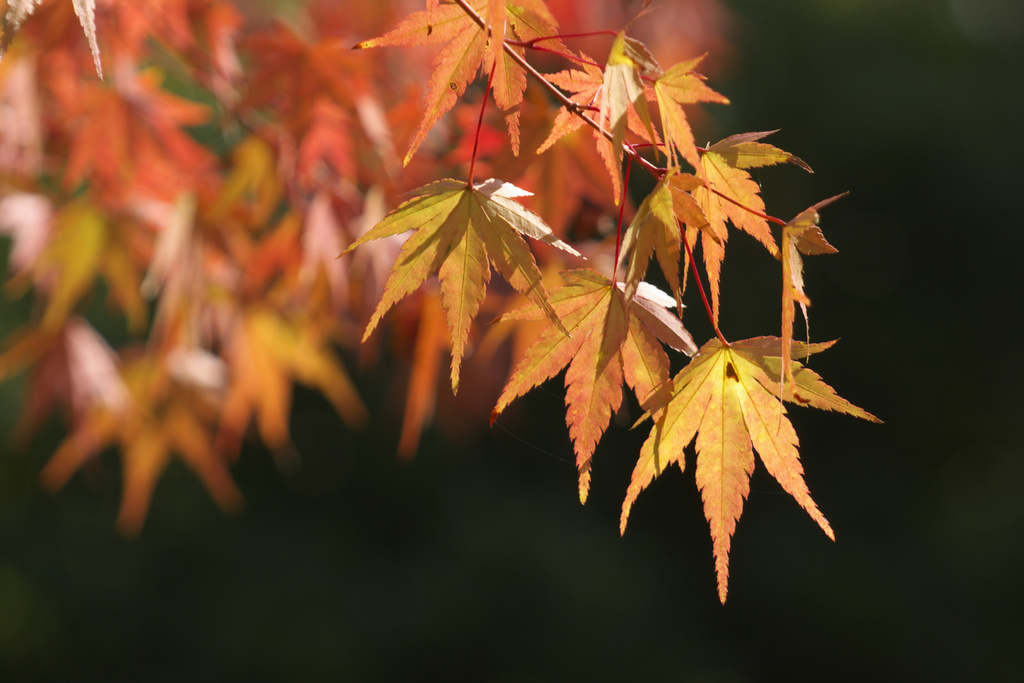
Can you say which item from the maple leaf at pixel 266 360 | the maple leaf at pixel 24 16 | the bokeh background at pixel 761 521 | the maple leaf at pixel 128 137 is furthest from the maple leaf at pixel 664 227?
the bokeh background at pixel 761 521

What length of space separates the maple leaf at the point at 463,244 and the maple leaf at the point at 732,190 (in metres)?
0.09

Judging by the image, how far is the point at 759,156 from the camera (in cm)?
47

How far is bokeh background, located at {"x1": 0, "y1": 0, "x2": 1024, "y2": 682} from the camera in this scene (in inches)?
145

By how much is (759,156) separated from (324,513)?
4.28 meters

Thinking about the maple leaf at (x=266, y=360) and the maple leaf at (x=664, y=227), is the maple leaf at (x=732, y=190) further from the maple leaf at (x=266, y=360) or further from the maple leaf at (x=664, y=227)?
the maple leaf at (x=266, y=360)

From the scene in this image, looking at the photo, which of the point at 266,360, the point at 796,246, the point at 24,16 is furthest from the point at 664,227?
the point at 266,360

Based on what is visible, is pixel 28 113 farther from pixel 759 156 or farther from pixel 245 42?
pixel 759 156

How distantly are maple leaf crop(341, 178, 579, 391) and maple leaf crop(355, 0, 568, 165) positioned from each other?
34mm

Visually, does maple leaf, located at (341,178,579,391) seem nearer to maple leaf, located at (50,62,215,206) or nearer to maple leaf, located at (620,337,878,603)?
maple leaf, located at (620,337,878,603)

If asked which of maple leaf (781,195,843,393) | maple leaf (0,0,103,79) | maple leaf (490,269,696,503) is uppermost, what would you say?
maple leaf (0,0,103,79)

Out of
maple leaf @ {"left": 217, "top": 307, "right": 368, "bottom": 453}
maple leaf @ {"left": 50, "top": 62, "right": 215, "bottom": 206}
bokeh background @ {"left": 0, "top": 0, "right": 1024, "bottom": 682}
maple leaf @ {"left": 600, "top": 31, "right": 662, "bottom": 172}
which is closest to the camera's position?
maple leaf @ {"left": 600, "top": 31, "right": 662, "bottom": 172}

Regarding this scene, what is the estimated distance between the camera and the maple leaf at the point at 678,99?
448 millimetres

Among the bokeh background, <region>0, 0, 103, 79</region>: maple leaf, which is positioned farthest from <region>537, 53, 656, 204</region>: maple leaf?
the bokeh background

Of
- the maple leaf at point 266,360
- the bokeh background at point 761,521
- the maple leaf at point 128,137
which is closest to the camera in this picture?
the maple leaf at point 128,137
